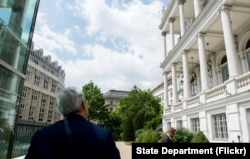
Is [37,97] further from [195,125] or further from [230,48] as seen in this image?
[230,48]

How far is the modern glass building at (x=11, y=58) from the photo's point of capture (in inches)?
229

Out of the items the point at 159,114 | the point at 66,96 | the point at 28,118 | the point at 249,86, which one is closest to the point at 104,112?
the point at 159,114

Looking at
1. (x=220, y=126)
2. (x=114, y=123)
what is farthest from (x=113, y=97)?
(x=220, y=126)

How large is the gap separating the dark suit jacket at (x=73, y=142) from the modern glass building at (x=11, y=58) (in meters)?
4.67

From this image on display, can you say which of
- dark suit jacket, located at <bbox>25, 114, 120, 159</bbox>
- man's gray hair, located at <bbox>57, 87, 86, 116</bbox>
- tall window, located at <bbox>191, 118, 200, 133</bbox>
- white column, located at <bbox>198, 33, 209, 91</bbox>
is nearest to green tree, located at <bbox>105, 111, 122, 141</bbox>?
tall window, located at <bbox>191, 118, 200, 133</bbox>

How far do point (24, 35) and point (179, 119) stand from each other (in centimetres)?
1573

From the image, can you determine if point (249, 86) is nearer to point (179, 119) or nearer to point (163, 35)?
point (179, 119)

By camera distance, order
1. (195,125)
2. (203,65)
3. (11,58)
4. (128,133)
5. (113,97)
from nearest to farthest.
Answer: (11,58)
(203,65)
(195,125)
(128,133)
(113,97)

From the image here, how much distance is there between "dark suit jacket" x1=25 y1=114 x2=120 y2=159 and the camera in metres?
1.70

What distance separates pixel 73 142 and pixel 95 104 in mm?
40191

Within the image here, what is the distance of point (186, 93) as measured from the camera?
17859 millimetres

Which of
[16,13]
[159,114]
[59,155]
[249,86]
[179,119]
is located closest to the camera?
[59,155]

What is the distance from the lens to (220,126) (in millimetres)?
12617

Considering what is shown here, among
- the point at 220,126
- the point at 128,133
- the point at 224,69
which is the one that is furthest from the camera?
the point at 128,133
